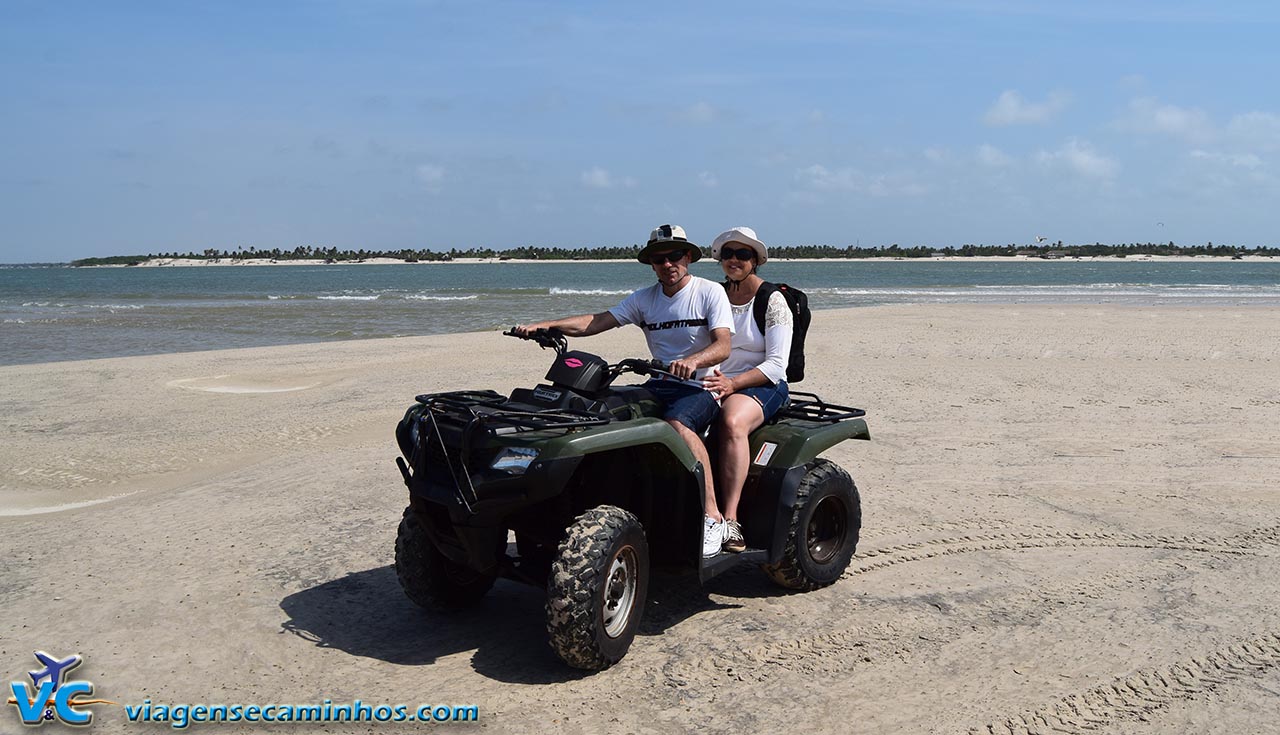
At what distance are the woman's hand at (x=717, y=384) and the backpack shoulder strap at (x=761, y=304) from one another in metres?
0.43

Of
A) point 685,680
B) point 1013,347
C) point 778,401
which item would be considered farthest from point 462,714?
point 1013,347

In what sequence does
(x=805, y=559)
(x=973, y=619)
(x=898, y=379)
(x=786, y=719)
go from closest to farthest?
(x=786, y=719), (x=973, y=619), (x=805, y=559), (x=898, y=379)

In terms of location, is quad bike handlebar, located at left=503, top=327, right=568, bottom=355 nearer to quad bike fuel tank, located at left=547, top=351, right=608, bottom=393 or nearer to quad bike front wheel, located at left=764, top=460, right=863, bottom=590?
quad bike fuel tank, located at left=547, top=351, right=608, bottom=393

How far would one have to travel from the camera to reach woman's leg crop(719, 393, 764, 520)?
5035mm

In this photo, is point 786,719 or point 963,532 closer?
point 786,719

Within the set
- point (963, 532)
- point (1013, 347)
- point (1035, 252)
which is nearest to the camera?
point (963, 532)

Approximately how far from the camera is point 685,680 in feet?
14.3

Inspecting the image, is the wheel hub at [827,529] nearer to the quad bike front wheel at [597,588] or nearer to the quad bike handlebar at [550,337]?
the quad bike front wheel at [597,588]

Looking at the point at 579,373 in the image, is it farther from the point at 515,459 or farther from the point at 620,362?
the point at 515,459

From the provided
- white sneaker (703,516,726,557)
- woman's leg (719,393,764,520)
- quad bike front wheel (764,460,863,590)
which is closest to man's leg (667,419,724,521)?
white sneaker (703,516,726,557)

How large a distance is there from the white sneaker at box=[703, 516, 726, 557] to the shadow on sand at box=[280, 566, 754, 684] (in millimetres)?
453

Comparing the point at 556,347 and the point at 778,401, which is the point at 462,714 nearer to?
the point at 556,347

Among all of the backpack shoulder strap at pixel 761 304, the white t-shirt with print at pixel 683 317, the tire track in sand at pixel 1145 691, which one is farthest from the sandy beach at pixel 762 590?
the backpack shoulder strap at pixel 761 304

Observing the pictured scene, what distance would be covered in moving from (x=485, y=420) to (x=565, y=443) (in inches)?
14.1
